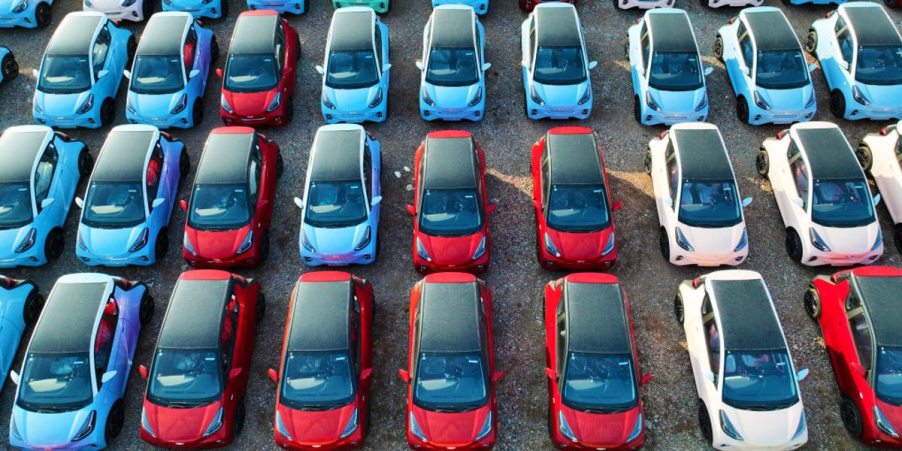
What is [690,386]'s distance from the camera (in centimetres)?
1112

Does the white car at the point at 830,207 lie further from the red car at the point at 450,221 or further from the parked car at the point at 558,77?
the red car at the point at 450,221

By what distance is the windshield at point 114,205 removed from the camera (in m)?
12.0

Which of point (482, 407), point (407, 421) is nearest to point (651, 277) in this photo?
point (482, 407)

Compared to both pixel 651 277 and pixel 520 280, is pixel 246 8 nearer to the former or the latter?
pixel 520 280

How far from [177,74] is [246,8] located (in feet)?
12.8

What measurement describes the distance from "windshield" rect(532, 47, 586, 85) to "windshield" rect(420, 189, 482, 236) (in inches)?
152

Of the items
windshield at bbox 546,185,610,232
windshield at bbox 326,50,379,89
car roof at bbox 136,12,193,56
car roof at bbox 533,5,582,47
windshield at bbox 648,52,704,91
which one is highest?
car roof at bbox 136,12,193,56

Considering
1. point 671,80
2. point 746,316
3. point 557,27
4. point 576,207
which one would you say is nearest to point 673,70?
point 671,80

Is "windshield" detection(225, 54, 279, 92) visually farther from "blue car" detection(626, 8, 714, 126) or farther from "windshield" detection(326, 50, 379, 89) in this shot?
"blue car" detection(626, 8, 714, 126)

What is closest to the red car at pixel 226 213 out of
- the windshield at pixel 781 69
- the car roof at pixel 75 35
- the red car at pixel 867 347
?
the car roof at pixel 75 35

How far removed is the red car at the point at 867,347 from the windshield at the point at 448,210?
21.1 ft

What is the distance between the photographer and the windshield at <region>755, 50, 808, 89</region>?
13789 millimetres

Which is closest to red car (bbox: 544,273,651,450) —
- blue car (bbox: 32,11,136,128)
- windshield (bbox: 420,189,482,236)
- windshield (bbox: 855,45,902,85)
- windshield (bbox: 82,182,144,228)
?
windshield (bbox: 420,189,482,236)

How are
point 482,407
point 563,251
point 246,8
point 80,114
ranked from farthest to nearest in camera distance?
point 246,8, point 80,114, point 563,251, point 482,407
